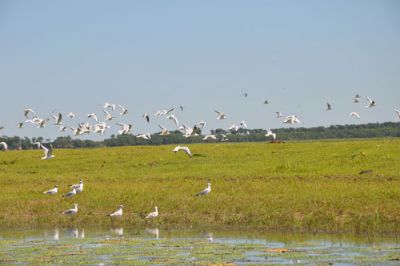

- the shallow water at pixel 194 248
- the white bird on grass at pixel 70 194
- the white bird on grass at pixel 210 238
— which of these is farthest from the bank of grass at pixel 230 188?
the white bird on grass at pixel 210 238

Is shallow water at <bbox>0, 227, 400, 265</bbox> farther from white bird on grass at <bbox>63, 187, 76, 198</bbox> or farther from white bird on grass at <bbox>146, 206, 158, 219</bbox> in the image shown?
white bird on grass at <bbox>63, 187, 76, 198</bbox>

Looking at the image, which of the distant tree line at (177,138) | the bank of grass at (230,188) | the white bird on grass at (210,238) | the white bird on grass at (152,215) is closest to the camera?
the white bird on grass at (210,238)

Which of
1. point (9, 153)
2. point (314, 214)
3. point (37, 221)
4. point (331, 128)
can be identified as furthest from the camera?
point (331, 128)

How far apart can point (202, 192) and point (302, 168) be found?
7821mm

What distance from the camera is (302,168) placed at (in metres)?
38.4

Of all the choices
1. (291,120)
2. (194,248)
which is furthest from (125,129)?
(194,248)

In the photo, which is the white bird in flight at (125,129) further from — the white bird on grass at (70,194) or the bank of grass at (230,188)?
the white bird on grass at (70,194)

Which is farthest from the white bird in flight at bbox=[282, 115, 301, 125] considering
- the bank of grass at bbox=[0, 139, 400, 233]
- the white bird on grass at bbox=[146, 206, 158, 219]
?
the white bird on grass at bbox=[146, 206, 158, 219]

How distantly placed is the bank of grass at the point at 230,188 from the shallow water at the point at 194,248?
4.91 feet

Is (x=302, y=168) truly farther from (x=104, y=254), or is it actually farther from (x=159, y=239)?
(x=104, y=254)

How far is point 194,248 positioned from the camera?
24016mm

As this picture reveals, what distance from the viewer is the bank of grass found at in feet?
93.0

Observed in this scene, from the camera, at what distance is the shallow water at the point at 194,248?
21.9 metres

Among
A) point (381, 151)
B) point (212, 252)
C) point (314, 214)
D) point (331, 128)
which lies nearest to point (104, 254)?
point (212, 252)
